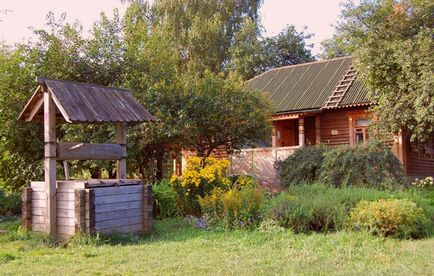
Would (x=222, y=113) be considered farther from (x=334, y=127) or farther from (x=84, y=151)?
(x=334, y=127)

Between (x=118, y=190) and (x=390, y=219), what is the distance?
17.6 feet

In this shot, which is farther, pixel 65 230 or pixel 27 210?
pixel 27 210

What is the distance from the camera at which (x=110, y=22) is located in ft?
58.3

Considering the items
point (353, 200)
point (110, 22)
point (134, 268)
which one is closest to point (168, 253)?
point (134, 268)

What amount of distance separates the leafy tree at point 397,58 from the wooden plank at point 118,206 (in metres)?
10.8

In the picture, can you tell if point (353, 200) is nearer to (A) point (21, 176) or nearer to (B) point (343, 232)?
(B) point (343, 232)

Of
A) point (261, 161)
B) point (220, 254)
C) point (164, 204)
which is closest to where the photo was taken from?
point (220, 254)

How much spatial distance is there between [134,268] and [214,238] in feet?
9.13

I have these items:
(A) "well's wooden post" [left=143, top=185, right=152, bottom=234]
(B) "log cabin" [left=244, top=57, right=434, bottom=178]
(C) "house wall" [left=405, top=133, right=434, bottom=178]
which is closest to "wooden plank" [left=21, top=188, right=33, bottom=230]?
(A) "well's wooden post" [left=143, top=185, right=152, bottom=234]

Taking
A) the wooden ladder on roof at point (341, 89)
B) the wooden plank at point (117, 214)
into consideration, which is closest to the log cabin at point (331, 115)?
the wooden ladder on roof at point (341, 89)

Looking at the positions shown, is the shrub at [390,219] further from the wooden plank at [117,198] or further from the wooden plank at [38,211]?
the wooden plank at [38,211]

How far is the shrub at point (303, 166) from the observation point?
15.4 meters

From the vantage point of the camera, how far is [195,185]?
41.4 feet

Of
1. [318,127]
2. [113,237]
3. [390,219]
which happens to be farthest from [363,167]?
[318,127]
